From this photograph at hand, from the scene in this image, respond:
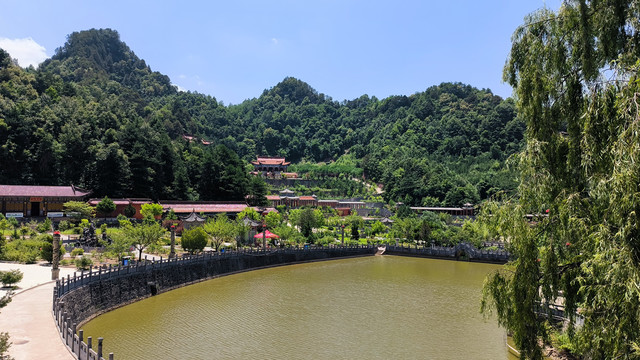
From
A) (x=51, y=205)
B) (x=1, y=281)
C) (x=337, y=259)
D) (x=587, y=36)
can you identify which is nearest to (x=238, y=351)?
(x=1, y=281)

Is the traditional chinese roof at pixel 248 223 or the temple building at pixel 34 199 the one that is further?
the traditional chinese roof at pixel 248 223

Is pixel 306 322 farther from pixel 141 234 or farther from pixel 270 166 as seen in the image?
pixel 270 166

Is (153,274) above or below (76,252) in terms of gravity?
below

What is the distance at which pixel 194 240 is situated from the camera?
119 feet

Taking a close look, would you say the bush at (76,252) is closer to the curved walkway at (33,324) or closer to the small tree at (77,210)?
the curved walkway at (33,324)

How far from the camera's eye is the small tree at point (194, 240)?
36219 mm

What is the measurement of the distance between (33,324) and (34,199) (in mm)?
35868

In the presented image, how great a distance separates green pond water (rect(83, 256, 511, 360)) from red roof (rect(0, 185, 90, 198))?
25077 mm

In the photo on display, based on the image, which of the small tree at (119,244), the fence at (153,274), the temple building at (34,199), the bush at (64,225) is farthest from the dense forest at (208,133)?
the small tree at (119,244)

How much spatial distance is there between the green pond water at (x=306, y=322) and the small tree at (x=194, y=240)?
4311 millimetres

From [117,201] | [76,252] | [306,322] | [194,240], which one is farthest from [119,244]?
[117,201]

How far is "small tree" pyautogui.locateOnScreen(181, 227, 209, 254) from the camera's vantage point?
36.2m

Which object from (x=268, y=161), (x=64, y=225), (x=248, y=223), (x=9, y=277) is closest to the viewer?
(x=9, y=277)

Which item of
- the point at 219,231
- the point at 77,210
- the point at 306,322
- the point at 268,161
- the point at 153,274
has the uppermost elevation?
the point at 268,161
